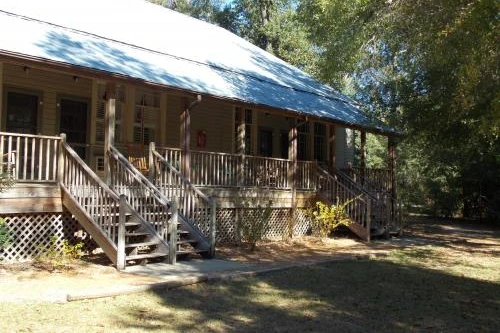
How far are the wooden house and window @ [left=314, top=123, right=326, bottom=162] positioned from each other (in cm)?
9

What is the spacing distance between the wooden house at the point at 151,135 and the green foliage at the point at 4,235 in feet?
0.85

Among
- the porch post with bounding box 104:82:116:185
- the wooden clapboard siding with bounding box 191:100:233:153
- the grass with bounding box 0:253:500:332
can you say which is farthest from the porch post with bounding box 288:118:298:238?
the porch post with bounding box 104:82:116:185

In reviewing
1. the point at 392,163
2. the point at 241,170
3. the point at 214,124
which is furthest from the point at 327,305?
the point at 392,163

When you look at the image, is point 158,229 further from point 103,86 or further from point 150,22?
point 150,22

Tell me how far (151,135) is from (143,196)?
5.25 m

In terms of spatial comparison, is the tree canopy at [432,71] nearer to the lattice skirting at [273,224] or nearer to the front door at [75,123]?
the lattice skirting at [273,224]

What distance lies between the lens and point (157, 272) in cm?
983

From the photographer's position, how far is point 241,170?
15.6 m

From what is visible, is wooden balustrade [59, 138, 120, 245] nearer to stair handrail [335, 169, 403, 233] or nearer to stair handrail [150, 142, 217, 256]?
stair handrail [150, 142, 217, 256]

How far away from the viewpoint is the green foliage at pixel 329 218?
52.2ft

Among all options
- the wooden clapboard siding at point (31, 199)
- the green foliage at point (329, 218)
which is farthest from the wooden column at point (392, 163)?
the wooden clapboard siding at point (31, 199)

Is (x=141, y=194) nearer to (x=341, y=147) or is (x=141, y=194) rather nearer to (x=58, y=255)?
(x=58, y=255)

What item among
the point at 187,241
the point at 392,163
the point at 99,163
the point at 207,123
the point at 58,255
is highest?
the point at 207,123

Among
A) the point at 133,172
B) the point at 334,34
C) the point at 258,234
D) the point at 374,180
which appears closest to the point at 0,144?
the point at 133,172
